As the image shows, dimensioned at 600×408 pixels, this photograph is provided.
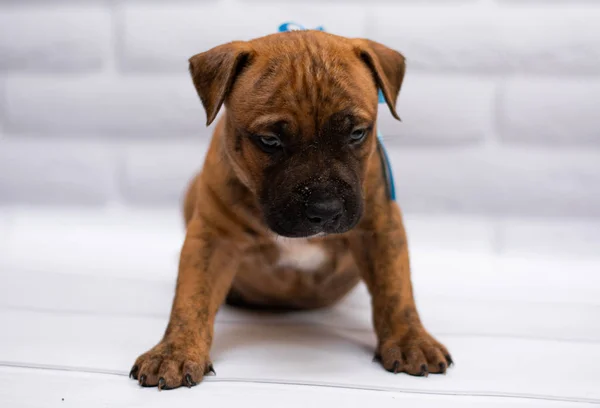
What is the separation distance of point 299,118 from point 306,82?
118 mm

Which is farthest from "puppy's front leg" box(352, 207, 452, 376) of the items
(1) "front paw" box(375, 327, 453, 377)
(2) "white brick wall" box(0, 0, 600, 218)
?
(2) "white brick wall" box(0, 0, 600, 218)

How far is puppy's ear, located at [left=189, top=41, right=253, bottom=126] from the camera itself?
2639 millimetres

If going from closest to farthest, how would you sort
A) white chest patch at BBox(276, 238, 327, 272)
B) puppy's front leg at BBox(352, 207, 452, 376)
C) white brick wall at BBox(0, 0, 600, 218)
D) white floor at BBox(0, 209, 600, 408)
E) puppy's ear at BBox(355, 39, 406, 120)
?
white floor at BBox(0, 209, 600, 408) < puppy's front leg at BBox(352, 207, 452, 376) < puppy's ear at BBox(355, 39, 406, 120) < white chest patch at BBox(276, 238, 327, 272) < white brick wall at BBox(0, 0, 600, 218)

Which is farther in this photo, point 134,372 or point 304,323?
point 304,323

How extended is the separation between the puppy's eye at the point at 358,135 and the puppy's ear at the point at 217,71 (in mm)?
434

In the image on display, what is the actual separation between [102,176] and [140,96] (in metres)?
0.50

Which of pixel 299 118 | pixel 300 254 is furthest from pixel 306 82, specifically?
pixel 300 254

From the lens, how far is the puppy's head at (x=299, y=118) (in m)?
2.49

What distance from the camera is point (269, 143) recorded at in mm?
2578

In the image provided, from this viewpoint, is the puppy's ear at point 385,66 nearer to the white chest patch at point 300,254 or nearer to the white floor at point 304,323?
the white chest patch at point 300,254

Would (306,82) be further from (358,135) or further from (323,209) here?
(323,209)

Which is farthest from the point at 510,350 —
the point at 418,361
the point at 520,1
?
the point at 520,1

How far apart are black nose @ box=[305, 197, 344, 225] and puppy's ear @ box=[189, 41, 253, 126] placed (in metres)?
0.46

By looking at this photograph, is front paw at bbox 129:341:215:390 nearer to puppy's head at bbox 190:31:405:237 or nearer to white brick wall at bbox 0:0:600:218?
puppy's head at bbox 190:31:405:237
